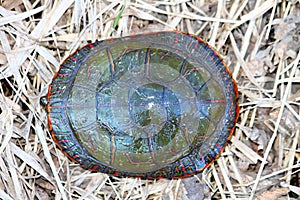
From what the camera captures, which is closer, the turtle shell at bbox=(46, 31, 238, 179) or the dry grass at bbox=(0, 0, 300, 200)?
the turtle shell at bbox=(46, 31, 238, 179)

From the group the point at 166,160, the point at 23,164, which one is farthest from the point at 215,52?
the point at 23,164

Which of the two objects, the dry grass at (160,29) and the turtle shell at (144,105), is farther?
the dry grass at (160,29)

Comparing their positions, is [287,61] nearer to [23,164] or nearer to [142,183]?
[142,183]

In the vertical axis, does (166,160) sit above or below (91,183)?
above

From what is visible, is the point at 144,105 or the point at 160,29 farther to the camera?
the point at 160,29
